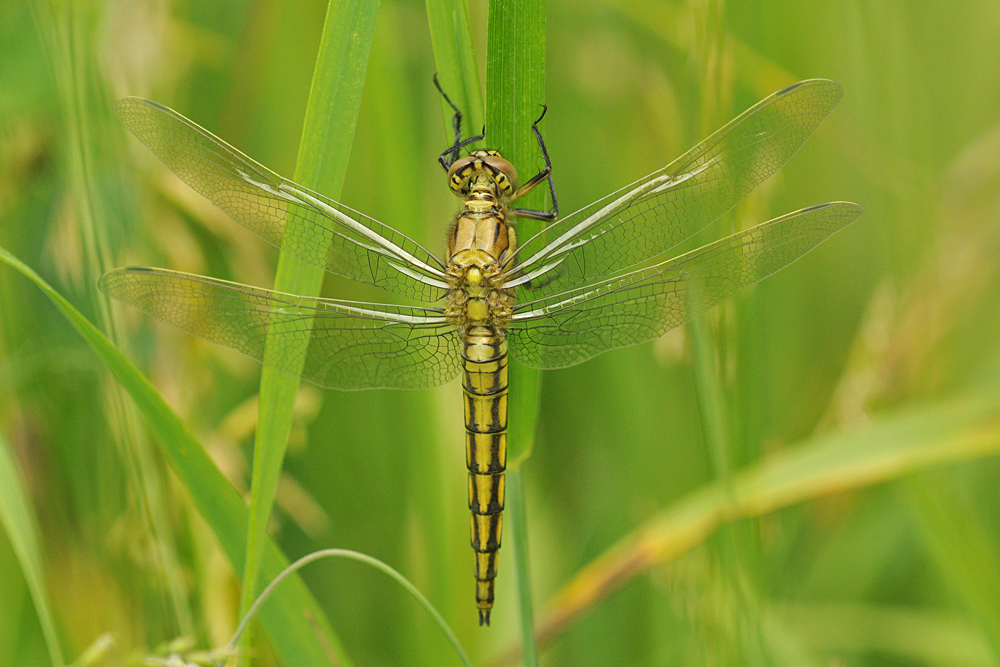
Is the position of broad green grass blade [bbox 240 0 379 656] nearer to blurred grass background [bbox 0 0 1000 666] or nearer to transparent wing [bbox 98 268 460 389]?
transparent wing [bbox 98 268 460 389]

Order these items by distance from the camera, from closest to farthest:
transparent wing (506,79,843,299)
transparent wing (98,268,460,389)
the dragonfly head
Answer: transparent wing (506,79,843,299), transparent wing (98,268,460,389), the dragonfly head

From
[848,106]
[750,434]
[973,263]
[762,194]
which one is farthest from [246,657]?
[848,106]

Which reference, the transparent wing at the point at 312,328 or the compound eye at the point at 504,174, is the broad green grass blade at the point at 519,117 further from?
the transparent wing at the point at 312,328

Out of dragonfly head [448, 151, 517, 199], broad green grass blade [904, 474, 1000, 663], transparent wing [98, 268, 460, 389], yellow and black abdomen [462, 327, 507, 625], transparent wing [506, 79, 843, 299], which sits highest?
dragonfly head [448, 151, 517, 199]

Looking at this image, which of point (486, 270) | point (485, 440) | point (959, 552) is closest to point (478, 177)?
point (486, 270)

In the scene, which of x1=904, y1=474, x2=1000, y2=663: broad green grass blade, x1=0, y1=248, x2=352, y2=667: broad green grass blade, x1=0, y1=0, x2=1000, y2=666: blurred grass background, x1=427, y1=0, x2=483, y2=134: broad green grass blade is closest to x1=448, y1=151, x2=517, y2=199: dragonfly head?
x1=0, y1=0, x2=1000, y2=666: blurred grass background

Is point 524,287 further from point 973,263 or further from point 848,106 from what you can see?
point 848,106
